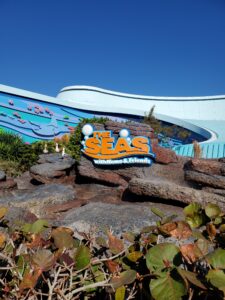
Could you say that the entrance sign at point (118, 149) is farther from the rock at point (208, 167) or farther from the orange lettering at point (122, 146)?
the rock at point (208, 167)

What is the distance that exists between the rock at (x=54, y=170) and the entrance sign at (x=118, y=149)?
1.07 metres

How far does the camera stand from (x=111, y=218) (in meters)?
4.70

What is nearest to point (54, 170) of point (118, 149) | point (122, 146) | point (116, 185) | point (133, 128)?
point (116, 185)

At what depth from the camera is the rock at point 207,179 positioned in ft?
20.4

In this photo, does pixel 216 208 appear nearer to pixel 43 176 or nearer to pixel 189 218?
pixel 189 218

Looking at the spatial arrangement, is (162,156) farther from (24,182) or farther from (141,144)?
(24,182)

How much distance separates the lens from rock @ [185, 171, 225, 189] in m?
6.23

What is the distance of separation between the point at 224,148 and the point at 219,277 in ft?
44.8

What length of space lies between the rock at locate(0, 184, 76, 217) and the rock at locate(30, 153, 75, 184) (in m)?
2.00

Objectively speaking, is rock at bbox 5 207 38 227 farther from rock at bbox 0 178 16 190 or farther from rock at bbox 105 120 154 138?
rock at bbox 105 120 154 138

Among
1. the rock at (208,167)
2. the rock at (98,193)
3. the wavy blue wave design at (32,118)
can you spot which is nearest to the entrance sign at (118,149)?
the rock at (98,193)

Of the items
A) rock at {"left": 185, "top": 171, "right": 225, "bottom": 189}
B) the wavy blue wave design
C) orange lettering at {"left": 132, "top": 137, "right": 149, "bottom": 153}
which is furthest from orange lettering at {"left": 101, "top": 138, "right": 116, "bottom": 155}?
the wavy blue wave design

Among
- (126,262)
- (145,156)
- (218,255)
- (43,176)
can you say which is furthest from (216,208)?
(43,176)

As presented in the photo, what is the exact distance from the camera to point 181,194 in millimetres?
5809
